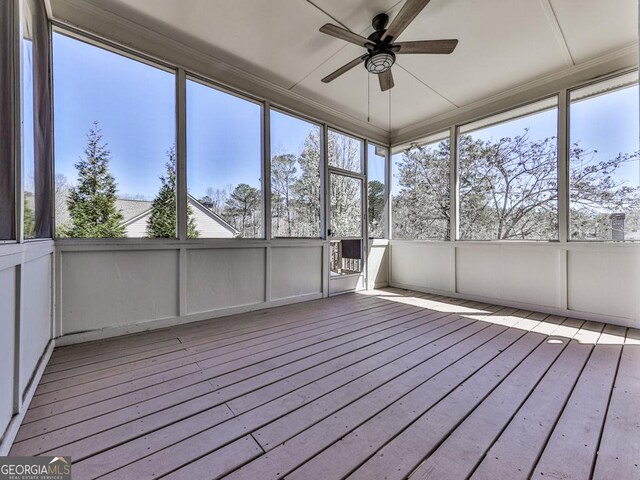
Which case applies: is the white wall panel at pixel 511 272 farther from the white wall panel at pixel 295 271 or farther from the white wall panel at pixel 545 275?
the white wall panel at pixel 295 271

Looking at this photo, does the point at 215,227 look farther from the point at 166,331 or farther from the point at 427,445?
the point at 427,445

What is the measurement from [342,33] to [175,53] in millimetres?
1801

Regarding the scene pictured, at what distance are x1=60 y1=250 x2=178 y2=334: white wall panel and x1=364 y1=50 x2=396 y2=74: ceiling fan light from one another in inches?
105

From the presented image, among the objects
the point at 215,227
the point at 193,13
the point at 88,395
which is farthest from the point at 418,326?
the point at 193,13

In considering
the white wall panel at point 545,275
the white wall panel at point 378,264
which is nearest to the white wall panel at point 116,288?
the white wall panel at point 378,264

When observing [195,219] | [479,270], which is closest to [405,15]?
[195,219]

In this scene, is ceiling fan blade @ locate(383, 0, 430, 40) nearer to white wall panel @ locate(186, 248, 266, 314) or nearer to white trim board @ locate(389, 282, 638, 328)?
white wall panel @ locate(186, 248, 266, 314)

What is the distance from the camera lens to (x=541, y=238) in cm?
351

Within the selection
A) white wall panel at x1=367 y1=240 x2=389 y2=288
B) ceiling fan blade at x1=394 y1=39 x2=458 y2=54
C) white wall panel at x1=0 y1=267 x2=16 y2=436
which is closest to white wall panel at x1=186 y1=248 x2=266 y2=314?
white wall panel at x1=0 y1=267 x2=16 y2=436

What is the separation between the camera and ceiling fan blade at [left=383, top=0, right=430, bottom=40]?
6.32 feet

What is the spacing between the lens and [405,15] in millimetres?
2068

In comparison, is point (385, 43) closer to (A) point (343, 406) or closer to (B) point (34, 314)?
(A) point (343, 406)

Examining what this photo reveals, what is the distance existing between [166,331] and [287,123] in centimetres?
294

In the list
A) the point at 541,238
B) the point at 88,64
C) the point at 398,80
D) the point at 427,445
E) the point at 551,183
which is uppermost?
the point at 398,80
